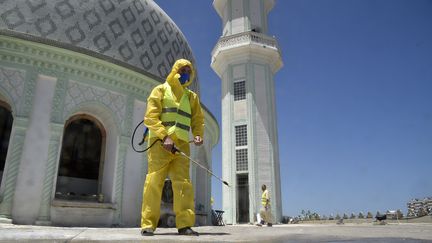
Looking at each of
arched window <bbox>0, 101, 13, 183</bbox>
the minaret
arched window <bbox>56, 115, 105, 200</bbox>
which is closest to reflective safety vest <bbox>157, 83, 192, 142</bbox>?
arched window <bbox>56, 115, 105, 200</bbox>

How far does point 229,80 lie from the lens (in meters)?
21.7

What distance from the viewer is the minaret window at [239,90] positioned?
837 inches

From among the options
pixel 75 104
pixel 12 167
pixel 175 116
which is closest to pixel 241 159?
pixel 75 104

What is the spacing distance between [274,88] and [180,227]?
61.1 ft

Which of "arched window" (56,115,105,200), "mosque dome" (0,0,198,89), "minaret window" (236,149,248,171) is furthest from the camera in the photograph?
"minaret window" (236,149,248,171)

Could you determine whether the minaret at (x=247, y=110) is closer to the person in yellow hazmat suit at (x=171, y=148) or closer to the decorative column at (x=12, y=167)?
the decorative column at (x=12, y=167)

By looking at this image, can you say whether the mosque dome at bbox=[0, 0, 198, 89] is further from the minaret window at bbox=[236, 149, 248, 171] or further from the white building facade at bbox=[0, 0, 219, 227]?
the minaret window at bbox=[236, 149, 248, 171]

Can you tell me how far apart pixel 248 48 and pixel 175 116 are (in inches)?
688

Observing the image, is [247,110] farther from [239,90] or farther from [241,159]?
[241,159]

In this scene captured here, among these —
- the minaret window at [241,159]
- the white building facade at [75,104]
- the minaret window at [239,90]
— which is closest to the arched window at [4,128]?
the white building facade at [75,104]

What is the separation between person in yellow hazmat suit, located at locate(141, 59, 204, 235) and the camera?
4.01 meters

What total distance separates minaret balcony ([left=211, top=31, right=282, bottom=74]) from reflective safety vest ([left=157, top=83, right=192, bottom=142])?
1711 centimetres

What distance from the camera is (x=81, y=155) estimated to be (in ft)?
36.1

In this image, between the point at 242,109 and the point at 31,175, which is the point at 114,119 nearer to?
the point at 31,175
